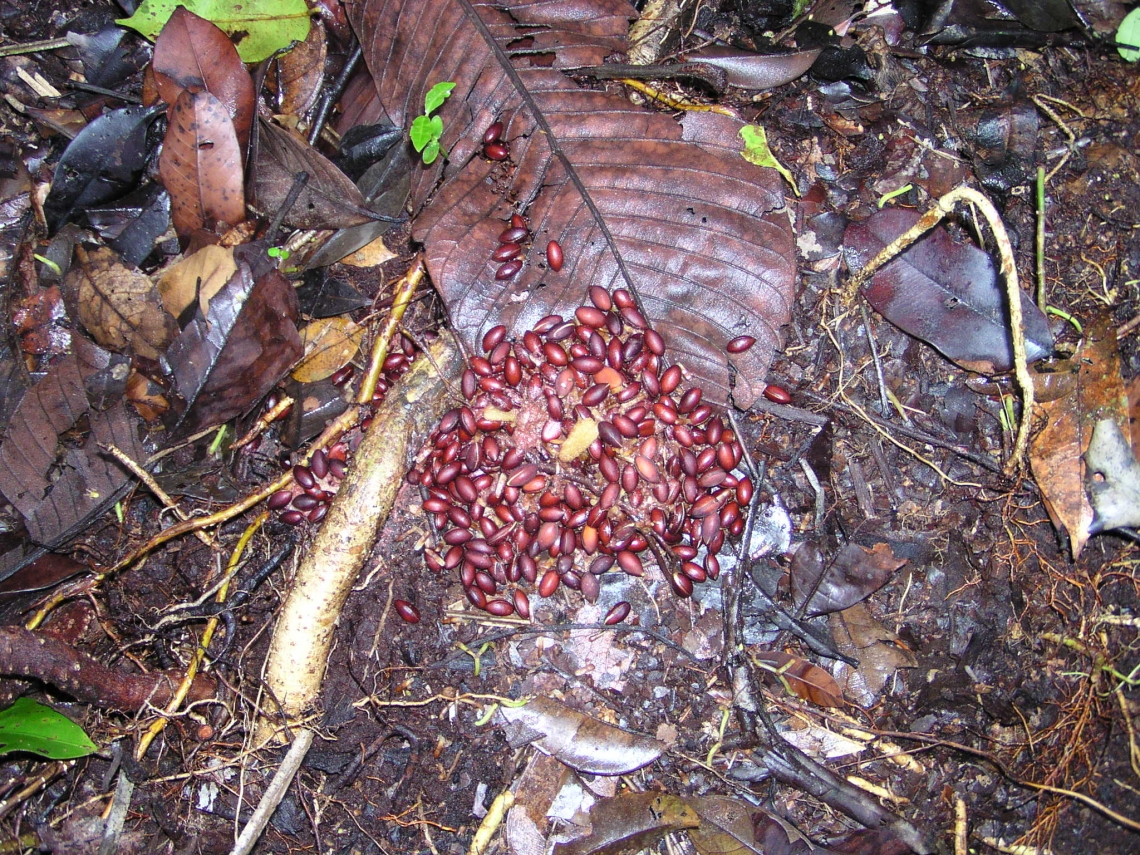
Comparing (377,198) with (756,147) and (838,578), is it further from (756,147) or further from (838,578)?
(838,578)

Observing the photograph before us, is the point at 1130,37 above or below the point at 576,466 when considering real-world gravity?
above

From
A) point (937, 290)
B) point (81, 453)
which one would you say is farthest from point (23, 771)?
point (937, 290)

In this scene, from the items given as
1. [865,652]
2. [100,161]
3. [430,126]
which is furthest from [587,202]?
[865,652]

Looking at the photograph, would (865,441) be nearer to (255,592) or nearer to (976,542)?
(976,542)

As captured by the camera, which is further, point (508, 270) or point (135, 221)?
point (135, 221)

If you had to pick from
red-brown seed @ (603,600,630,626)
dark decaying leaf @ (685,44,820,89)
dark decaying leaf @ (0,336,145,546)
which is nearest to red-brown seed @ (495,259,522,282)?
dark decaying leaf @ (685,44,820,89)

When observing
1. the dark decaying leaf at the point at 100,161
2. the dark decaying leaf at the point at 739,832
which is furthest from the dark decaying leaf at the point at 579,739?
the dark decaying leaf at the point at 100,161

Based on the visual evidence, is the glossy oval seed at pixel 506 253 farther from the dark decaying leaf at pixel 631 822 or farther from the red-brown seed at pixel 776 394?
the dark decaying leaf at pixel 631 822
